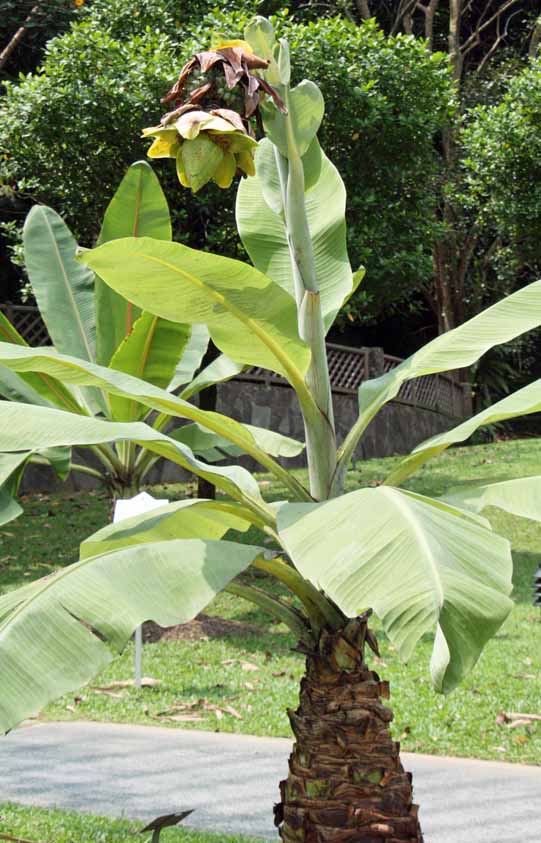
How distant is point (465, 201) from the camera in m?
16.8

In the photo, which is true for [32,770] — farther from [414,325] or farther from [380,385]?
[414,325]

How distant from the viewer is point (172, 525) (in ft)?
11.6

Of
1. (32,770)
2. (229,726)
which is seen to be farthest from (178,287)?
(229,726)

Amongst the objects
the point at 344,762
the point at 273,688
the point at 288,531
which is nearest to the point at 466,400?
the point at 273,688

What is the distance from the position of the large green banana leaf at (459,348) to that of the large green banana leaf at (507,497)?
0.46 meters

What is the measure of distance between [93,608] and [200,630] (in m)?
6.47

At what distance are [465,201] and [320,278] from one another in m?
13.5

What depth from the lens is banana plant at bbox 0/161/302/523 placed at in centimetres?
711

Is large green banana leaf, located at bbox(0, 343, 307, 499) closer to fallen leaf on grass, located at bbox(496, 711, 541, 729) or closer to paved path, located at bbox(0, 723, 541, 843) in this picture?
paved path, located at bbox(0, 723, 541, 843)

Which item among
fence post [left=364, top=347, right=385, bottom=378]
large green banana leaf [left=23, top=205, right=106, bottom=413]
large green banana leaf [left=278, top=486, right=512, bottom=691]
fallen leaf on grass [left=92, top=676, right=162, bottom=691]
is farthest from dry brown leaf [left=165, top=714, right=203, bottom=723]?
fence post [left=364, top=347, right=385, bottom=378]

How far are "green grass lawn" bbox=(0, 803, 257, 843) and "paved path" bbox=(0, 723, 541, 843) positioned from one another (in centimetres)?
15

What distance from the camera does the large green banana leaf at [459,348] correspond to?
3.57 m

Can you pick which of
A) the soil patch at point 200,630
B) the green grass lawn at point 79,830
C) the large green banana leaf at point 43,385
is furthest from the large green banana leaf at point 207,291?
the soil patch at point 200,630

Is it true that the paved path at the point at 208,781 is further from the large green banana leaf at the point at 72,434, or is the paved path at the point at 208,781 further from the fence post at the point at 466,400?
the fence post at the point at 466,400
